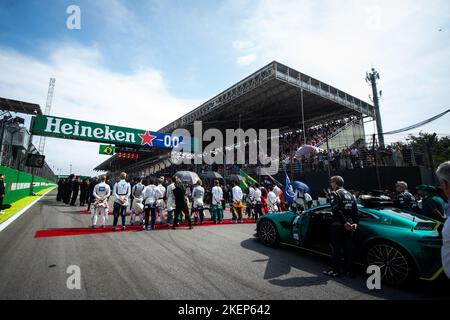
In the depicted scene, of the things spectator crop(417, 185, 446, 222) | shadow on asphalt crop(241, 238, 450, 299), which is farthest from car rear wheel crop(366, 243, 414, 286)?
spectator crop(417, 185, 446, 222)

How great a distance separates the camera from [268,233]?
201 inches

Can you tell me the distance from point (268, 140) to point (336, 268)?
2886 cm

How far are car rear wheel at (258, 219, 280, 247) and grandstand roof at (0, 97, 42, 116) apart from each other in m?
24.5

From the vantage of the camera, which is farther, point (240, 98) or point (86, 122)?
point (240, 98)

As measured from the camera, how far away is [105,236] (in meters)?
5.62

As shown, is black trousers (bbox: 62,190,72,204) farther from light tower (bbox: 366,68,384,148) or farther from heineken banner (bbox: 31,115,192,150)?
light tower (bbox: 366,68,384,148)

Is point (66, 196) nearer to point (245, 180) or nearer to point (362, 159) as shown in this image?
point (245, 180)

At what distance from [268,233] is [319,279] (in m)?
1.85

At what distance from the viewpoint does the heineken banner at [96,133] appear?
46.2 ft

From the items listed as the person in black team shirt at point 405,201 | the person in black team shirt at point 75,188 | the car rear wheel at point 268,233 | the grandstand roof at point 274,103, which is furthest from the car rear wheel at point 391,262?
the grandstand roof at point 274,103

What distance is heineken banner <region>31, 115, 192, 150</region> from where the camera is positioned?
14086 mm
